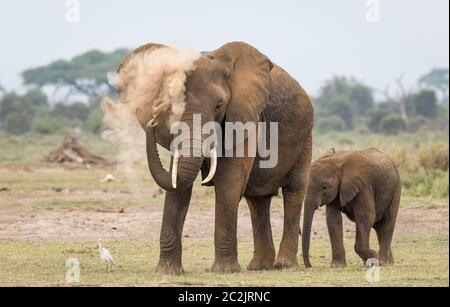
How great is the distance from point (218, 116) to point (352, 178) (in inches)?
104

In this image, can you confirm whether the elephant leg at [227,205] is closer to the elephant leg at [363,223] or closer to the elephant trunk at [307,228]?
the elephant trunk at [307,228]

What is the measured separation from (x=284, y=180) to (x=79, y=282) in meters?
2.90

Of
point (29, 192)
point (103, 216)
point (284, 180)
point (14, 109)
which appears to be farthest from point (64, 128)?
point (284, 180)

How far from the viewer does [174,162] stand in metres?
10.3

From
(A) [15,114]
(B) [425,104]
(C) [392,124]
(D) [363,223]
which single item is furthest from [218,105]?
(B) [425,104]

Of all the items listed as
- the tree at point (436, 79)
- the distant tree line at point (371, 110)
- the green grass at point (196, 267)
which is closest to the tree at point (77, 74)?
the distant tree line at point (371, 110)

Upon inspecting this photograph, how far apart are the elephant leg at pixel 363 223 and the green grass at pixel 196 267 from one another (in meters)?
0.17

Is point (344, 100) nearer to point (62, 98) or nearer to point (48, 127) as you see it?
point (62, 98)

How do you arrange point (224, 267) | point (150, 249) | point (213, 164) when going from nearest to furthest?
point (213, 164)
point (224, 267)
point (150, 249)

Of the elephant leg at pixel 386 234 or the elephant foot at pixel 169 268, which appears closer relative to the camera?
the elephant foot at pixel 169 268

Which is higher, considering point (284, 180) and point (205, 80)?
point (205, 80)

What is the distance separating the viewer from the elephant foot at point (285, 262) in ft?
40.0

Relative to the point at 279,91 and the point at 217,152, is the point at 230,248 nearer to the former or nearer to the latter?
the point at 217,152

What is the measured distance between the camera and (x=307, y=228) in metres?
12.6
